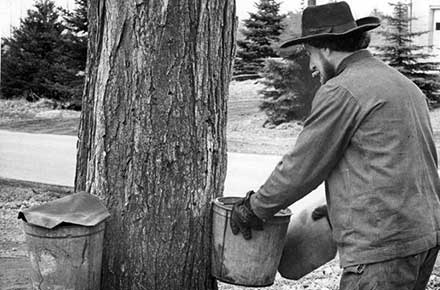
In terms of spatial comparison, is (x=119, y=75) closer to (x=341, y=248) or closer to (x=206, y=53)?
(x=206, y=53)

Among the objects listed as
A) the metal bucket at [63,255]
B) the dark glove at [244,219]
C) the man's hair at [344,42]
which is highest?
the man's hair at [344,42]

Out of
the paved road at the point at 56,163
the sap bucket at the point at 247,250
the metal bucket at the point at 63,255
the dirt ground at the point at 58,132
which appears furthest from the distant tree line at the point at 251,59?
the metal bucket at the point at 63,255

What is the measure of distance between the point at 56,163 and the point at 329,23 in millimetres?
9520

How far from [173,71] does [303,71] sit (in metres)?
13.4

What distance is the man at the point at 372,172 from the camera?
3.21 meters

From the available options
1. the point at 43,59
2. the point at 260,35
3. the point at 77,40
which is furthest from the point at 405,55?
the point at 43,59

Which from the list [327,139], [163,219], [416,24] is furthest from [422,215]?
[416,24]

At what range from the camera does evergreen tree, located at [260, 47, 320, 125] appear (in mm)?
17172

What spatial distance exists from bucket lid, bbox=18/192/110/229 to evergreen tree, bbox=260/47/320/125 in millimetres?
13155

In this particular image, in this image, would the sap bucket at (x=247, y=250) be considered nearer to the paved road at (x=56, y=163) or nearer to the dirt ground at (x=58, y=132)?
the dirt ground at (x=58, y=132)

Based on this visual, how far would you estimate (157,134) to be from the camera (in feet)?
13.0

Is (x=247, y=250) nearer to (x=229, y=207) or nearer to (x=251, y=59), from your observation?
(x=229, y=207)

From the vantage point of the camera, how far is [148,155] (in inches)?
156

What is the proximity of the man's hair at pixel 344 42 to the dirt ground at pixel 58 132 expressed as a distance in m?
2.62
